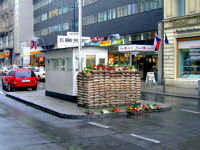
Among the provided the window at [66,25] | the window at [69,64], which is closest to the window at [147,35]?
the window at [69,64]

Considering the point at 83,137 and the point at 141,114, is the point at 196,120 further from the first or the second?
the point at 83,137

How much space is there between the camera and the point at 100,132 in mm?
7656

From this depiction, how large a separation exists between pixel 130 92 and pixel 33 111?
4.03 metres

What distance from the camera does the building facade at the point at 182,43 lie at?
2261cm

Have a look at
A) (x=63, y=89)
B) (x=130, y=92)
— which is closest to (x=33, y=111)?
(x=63, y=89)

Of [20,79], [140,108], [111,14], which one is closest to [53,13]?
[111,14]

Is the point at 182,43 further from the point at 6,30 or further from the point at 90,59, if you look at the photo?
the point at 6,30

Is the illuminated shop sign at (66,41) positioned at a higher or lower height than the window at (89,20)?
lower

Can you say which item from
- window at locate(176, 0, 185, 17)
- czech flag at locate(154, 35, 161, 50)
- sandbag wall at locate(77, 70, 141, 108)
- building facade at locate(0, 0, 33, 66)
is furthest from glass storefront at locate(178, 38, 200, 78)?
building facade at locate(0, 0, 33, 66)

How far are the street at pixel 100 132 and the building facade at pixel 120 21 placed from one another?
12.4 meters

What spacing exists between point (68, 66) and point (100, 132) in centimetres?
617

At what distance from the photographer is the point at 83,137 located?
7082mm

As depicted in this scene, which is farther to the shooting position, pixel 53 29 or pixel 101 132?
pixel 53 29

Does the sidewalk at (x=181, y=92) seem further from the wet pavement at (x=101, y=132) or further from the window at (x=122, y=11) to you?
the window at (x=122, y=11)
